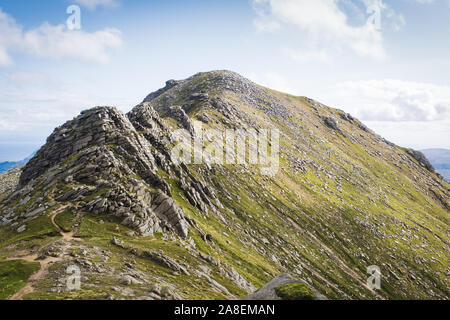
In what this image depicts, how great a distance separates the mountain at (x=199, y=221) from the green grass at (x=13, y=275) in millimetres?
137

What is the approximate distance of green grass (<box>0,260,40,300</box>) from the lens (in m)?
30.5

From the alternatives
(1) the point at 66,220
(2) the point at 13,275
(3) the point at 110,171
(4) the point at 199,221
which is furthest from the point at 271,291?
(4) the point at 199,221

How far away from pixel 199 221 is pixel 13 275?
168 ft

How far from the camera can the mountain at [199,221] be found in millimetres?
38906

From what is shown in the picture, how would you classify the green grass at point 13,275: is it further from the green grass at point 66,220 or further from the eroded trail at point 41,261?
the green grass at point 66,220

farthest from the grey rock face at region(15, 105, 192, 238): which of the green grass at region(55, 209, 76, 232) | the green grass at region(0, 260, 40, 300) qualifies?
the green grass at region(0, 260, 40, 300)

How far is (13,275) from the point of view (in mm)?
33969

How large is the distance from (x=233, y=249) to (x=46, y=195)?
173 feet

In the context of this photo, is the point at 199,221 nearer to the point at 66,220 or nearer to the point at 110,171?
the point at 110,171

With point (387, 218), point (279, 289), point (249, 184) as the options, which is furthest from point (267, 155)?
point (279, 289)

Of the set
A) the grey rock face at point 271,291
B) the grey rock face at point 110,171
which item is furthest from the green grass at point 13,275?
the grey rock face at point 271,291

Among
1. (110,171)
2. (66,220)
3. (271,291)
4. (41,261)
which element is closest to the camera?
(271,291)
